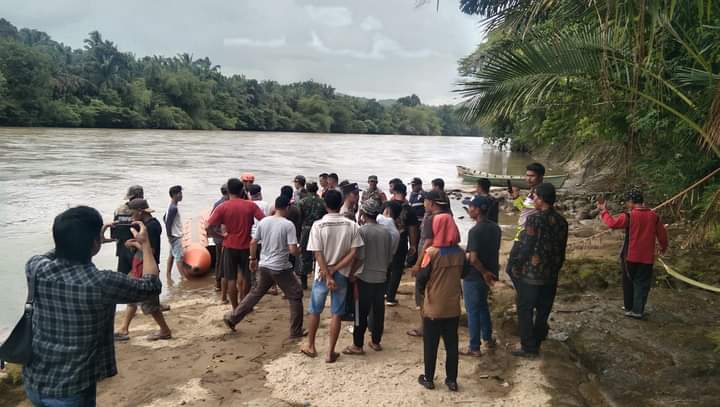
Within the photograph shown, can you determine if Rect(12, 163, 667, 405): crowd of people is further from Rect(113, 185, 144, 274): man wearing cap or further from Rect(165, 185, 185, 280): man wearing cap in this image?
Rect(165, 185, 185, 280): man wearing cap

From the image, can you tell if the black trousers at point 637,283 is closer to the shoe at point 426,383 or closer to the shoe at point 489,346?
the shoe at point 489,346

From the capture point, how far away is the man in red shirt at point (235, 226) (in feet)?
19.5

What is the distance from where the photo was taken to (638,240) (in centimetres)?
557

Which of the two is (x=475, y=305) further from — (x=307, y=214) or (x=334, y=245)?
(x=307, y=214)

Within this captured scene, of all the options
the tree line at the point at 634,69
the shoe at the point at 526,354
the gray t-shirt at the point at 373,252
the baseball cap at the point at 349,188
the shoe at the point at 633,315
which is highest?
the tree line at the point at 634,69

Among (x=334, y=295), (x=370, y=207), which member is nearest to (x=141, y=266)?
(x=334, y=295)

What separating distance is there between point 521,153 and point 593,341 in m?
50.2

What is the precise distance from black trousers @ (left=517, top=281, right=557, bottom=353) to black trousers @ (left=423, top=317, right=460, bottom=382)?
894 millimetres

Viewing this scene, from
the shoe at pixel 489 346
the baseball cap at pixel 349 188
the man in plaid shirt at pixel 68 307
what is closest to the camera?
the man in plaid shirt at pixel 68 307

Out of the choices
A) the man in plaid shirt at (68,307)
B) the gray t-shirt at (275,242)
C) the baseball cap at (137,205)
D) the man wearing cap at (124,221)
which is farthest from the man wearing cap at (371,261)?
the man in plaid shirt at (68,307)

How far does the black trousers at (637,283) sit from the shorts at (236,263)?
437cm

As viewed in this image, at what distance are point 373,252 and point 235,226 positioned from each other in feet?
6.45

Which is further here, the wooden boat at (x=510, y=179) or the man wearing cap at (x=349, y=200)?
the wooden boat at (x=510, y=179)

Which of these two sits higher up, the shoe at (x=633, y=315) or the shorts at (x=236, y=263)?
the shorts at (x=236, y=263)
